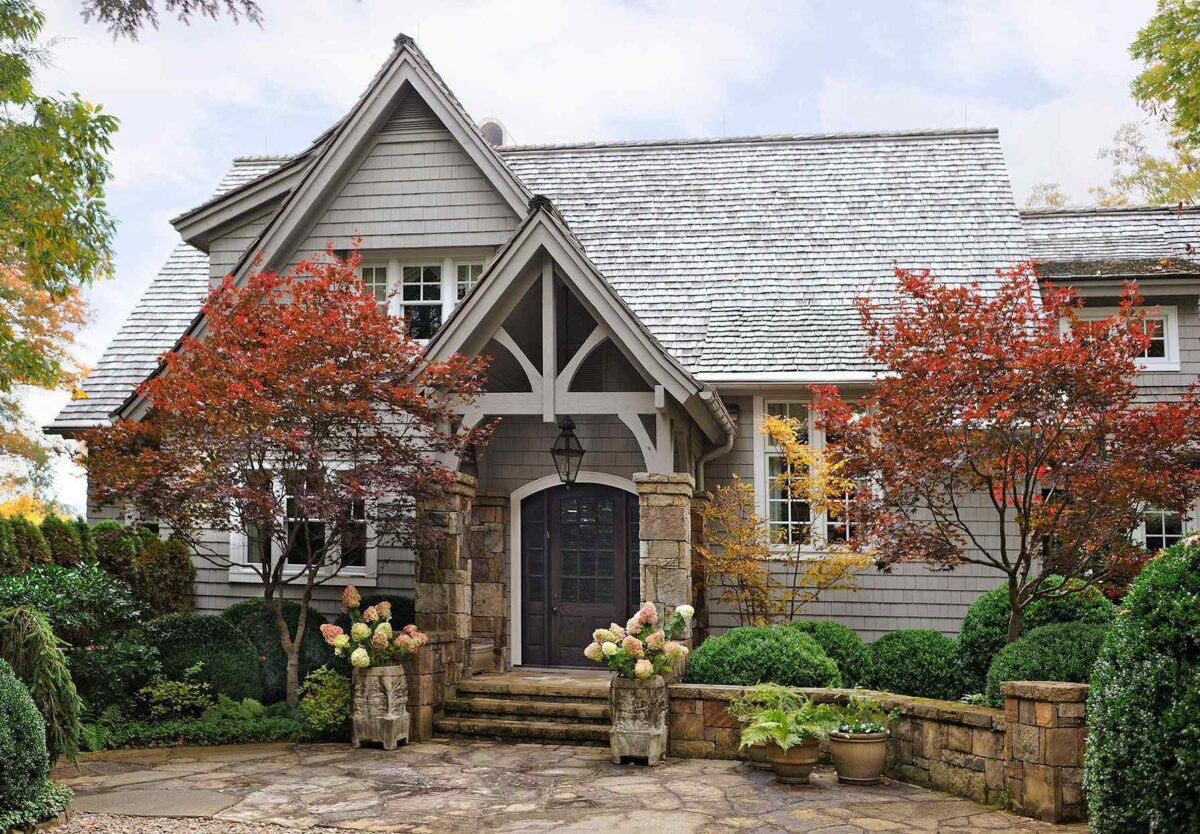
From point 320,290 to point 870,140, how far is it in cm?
911

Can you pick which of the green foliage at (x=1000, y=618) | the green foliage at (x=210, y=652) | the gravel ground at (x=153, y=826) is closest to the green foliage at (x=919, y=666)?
the green foliage at (x=1000, y=618)

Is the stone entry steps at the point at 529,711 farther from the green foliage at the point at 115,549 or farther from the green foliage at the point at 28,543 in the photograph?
the green foliage at the point at 28,543

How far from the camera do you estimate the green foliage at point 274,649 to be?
11.7 m

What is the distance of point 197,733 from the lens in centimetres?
1052

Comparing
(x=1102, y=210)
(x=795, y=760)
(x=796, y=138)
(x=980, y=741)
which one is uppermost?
(x=796, y=138)

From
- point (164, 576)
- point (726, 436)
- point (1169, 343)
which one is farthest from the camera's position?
point (1169, 343)

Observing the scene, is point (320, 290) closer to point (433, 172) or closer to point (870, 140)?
point (433, 172)

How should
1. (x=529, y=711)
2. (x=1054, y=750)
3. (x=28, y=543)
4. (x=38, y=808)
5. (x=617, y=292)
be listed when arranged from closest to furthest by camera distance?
(x=38, y=808)
(x=1054, y=750)
(x=529, y=711)
(x=28, y=543)
(x=617, y=292)

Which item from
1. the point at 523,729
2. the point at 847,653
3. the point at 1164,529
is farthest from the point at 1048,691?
the point at 1164,529

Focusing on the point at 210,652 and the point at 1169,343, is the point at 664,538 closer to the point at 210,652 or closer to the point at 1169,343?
the point at 210,652

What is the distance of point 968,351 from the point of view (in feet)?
29.2

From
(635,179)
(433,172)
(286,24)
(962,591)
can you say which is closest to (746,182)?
(635,179)

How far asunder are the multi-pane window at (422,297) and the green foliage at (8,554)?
16.4ft

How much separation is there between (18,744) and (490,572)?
6479 millimetres
